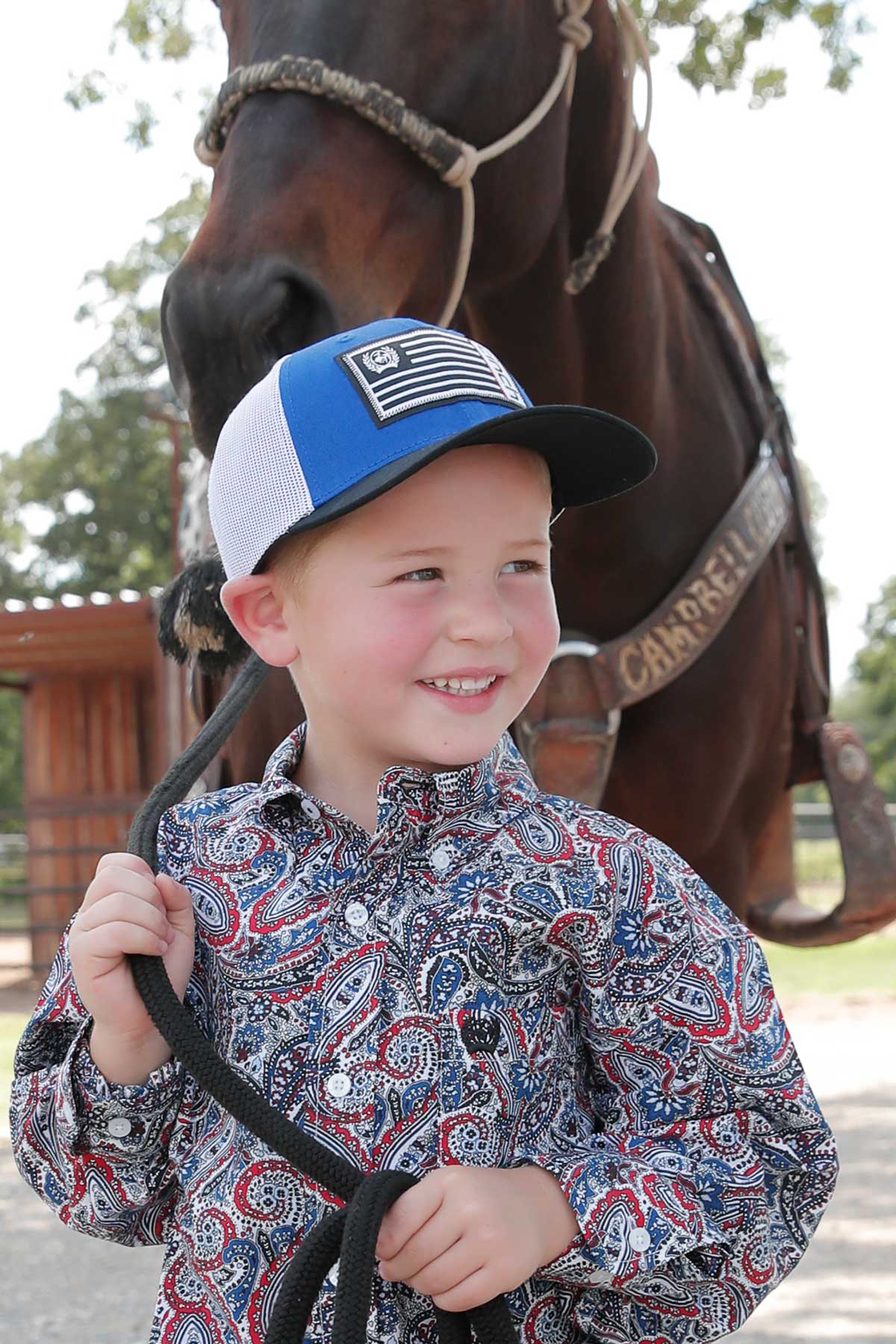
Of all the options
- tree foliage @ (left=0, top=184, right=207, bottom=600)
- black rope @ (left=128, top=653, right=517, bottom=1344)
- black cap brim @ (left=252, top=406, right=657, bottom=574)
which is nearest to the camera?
black rope @ (left=128, top=653, right=517, bottom=1344)

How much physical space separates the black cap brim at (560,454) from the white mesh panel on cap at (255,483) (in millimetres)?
15

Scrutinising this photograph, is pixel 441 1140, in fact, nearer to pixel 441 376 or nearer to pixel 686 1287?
pixel 686 1287

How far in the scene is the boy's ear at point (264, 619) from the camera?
4.13 feet

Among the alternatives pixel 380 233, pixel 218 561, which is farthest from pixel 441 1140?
pixel 380 233

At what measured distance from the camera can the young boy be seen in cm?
115

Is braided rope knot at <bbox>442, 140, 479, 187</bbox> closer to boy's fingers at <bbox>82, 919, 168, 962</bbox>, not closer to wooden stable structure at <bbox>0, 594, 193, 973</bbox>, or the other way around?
boy's fingers at <bbox>82, 919, 168, 962</bbox>

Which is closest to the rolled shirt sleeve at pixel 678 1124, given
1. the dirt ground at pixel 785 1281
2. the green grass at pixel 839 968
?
the dirt ground at pixel 785 1281

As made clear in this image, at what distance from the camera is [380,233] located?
1.95 meters

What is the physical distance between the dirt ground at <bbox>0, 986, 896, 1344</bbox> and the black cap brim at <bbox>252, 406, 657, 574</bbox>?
280cm

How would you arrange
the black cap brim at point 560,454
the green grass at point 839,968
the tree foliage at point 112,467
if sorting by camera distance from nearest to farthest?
the black cap brim at point 560,454 → the green grass at point 839,968 → the tree foliage at point 112,467

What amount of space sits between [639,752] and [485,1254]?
1624 mm

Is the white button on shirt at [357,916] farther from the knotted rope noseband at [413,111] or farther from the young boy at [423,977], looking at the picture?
the knotted rope noseband at [413,111]

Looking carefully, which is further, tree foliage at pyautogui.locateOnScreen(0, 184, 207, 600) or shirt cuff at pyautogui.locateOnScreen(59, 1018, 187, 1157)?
tree foliage at pyautogui.locateOnScreen(0, 184, 207, 600)

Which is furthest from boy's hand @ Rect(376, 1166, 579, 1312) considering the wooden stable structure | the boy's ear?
the wooden stable structure
